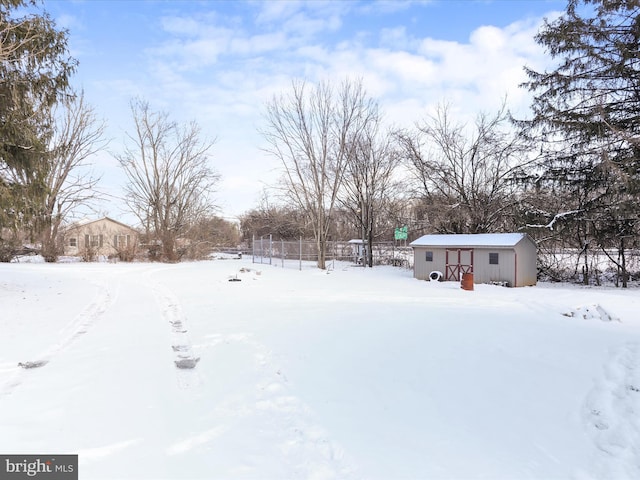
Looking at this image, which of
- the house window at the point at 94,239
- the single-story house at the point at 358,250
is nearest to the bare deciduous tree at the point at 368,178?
→ the single-story house at the point at 358,250

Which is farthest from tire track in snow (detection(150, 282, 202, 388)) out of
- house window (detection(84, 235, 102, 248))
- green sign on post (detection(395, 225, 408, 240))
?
house window (detection(84, 235, 102, 248))

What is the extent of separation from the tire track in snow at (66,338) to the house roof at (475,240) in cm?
1368

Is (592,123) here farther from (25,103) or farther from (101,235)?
(101,235)

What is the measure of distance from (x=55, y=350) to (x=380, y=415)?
4.81m

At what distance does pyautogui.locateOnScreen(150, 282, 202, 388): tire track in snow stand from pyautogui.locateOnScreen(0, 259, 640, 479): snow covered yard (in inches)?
1.6

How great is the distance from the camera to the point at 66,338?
21.3 ft

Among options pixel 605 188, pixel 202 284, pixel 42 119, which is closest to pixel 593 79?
pixel 605 188

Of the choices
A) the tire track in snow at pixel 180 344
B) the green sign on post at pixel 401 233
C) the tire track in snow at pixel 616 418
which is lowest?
the tire track in snow at pixel 616 418

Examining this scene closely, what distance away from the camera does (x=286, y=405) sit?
4.05 m

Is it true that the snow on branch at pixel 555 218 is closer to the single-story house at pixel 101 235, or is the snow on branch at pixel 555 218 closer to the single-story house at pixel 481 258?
the single-story house at pixel 481 258

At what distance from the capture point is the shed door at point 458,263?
17688 mm

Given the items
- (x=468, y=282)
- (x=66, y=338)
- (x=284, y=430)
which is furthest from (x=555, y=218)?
(x=66, y=338)

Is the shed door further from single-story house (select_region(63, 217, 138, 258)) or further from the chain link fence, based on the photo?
single-story house (select_region(63, 217, 138, 258))

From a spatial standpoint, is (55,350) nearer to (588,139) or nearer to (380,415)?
(380,415)
